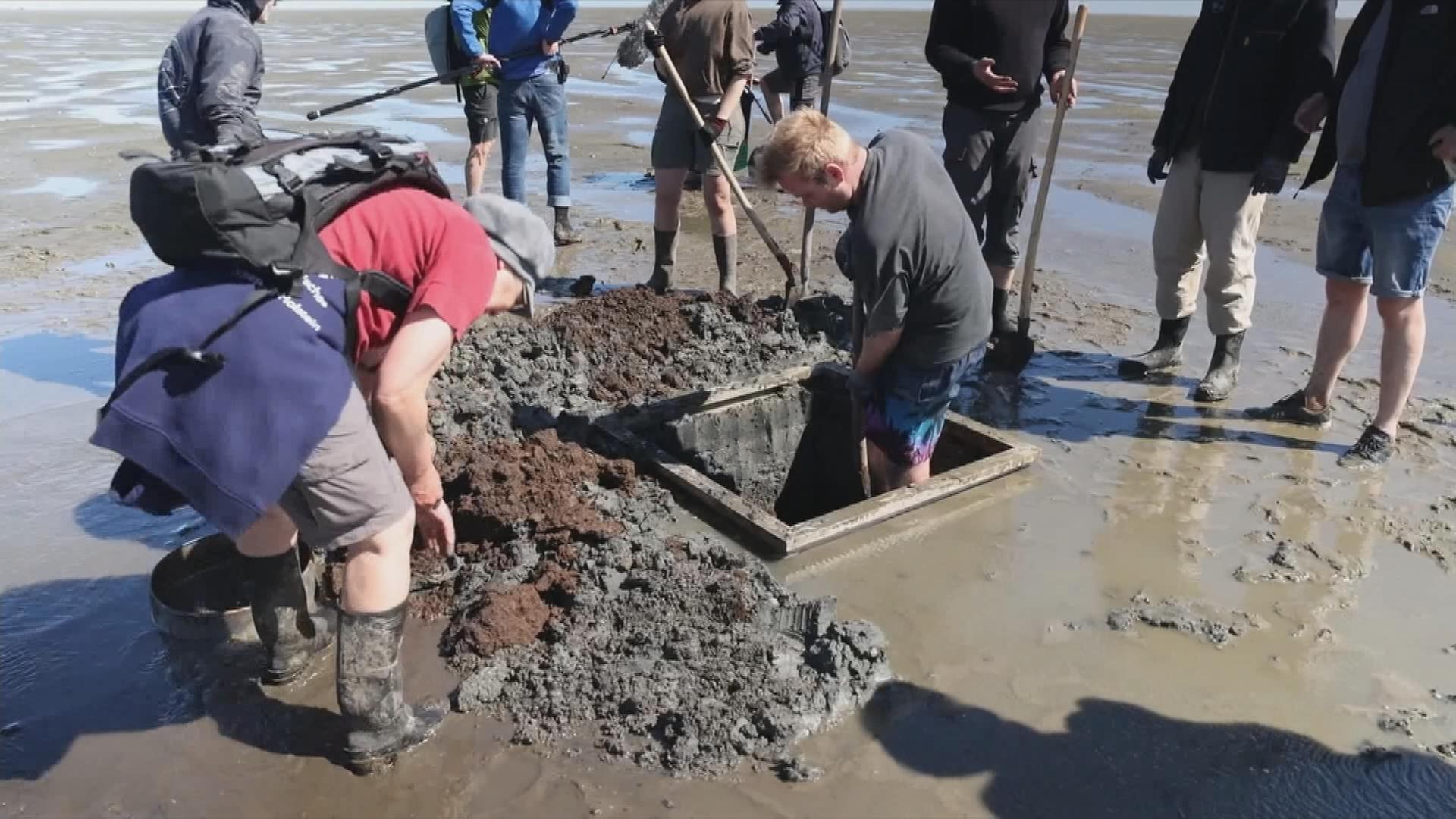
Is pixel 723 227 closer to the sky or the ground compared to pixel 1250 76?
closer to the ground

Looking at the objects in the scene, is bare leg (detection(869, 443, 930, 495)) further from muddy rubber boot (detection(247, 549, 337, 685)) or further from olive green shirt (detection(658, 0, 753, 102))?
olive green shirt (detection(658, 0, 753, 102))

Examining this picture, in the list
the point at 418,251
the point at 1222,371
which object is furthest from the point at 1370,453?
the point at 418,251

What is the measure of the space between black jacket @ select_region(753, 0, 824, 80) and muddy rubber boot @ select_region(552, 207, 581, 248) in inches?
114

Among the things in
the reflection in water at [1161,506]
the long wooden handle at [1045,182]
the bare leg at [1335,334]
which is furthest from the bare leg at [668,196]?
the bare leg at [1335,334]

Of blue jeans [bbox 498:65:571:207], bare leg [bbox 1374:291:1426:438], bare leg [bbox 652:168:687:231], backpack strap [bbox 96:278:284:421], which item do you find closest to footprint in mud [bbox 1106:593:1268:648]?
bare leg [bbox 1374:291:1426:438]

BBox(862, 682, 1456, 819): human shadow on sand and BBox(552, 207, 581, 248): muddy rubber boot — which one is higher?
BBox(552, 207, 581, 248): muddy rubber boot

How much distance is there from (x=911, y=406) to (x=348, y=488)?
2333mm

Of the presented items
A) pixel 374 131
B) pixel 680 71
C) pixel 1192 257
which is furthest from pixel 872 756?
pixel 680 71

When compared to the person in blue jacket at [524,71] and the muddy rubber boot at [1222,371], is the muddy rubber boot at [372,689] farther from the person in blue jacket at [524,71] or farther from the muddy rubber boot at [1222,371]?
the person in blue jacket at [524,71]

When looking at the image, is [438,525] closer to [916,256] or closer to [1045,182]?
[916,256]

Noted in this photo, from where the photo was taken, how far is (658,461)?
4.32m

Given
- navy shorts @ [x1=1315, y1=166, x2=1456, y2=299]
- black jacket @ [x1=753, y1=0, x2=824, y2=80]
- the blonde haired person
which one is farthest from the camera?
black jacket @ [x1=753, y1=0, x2=824, y2=80]

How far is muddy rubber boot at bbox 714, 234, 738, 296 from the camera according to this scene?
21.5ft

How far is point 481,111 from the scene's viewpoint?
7.38 metres
